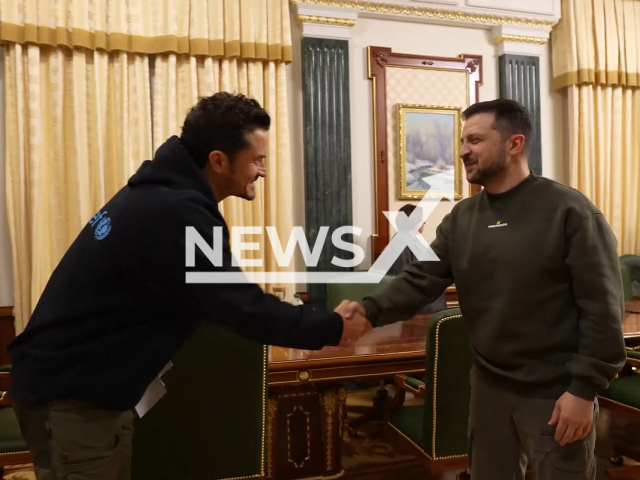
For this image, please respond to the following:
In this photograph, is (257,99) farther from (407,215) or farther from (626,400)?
(626,400)

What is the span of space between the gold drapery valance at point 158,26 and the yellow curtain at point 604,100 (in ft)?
8.73

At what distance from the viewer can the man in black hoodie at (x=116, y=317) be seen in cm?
120

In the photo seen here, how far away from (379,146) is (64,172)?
2459 mm

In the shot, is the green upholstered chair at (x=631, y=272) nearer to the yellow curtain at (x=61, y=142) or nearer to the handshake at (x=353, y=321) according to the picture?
the handshake at (x=353, y=321)

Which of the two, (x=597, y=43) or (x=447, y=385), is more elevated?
(x=597, y=43)

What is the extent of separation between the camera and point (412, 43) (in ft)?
15.5

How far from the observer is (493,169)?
1.62 meters

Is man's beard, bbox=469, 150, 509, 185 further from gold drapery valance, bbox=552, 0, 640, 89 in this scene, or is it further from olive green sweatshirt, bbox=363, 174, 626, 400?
gold drapery valance, bbox=552, 0, 640, 89

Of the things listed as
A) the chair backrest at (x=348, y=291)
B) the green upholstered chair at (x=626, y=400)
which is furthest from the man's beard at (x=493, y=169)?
the chair backrest at (x=348, y=291)

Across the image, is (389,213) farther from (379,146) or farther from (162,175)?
(162,175)

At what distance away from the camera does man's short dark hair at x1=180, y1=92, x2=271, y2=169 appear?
4.49ft

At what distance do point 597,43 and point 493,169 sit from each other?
166 inches

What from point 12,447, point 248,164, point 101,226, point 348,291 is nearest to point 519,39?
point 348,291

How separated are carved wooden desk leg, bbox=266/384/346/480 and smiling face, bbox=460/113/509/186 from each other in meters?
1.23
